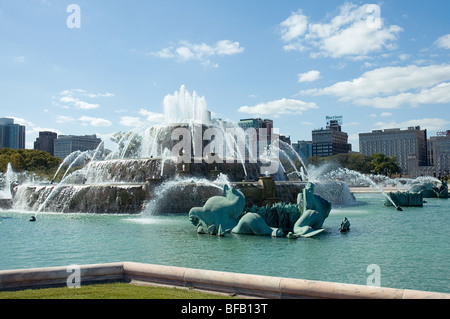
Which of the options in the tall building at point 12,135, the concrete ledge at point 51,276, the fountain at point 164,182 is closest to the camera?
the concrete ledge at point 51,276

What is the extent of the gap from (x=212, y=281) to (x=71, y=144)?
584ft

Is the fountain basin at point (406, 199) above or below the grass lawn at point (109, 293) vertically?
above

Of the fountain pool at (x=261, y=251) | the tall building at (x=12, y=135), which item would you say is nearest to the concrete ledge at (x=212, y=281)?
the fountain pool at (x=261, y=251)

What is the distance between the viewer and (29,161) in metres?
78.9

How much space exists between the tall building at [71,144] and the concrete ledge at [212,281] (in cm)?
17195

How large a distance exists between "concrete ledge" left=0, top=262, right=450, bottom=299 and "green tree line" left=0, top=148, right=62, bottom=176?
2753 inches

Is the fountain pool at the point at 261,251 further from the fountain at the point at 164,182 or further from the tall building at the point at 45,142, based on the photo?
the tall building at the point at 45,142

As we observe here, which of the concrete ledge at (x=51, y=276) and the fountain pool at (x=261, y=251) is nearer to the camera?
the concrete ledge at (x=51, y=276)

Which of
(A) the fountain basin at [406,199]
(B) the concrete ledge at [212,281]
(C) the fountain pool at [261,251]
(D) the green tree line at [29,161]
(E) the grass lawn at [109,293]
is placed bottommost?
(C) the fountain pool at [261,251]

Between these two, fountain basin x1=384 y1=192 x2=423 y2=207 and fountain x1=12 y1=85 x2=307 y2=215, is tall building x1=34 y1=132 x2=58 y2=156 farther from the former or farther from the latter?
fountain basin x1=384 y1=192 x2=423 y2=207

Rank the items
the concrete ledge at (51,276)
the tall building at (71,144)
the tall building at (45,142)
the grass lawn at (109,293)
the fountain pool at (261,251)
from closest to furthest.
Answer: the grass lawn at (109,293) → the concrete ledge at (51,276) → the fountain pool at (261,251) → the tall building at (71,144) → the tall building at (45,142)

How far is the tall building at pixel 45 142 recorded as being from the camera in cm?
18312
